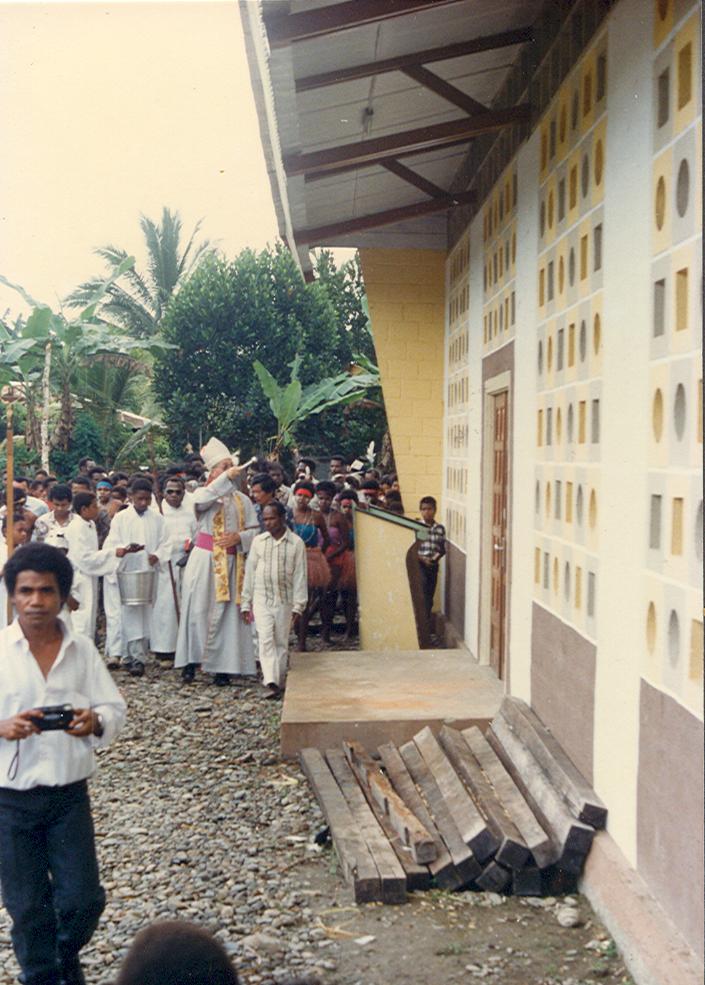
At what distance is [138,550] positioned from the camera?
10586 mm

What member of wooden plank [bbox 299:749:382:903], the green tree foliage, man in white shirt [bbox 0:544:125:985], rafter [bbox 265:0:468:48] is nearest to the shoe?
man in white shirt [bbox 0:544:125:985]

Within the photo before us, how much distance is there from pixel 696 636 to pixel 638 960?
122 cm

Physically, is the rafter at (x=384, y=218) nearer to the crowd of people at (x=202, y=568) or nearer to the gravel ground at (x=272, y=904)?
the crowd of people at (x=202, y=568)

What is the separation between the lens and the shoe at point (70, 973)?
3879 millimetres

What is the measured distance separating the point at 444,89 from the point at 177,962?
20.2ft

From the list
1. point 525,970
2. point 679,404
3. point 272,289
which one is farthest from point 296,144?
point 272,289

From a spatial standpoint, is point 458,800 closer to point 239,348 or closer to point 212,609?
point 212,609

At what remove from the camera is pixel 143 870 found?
564cm

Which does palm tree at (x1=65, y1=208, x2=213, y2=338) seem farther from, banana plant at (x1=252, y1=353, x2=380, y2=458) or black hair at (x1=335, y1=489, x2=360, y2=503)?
black hair at (x1=335, y1=489, x2=360, y2=503)

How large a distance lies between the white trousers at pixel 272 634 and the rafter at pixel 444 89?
13.3 feet

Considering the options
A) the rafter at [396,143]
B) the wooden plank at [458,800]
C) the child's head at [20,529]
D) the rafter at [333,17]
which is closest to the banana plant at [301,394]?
the child's head at [20,529]

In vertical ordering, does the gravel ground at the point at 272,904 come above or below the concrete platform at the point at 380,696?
below

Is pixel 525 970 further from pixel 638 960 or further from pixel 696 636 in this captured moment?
pixel 696 636

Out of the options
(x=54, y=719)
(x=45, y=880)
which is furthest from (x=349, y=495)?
(x=54, y=719)
